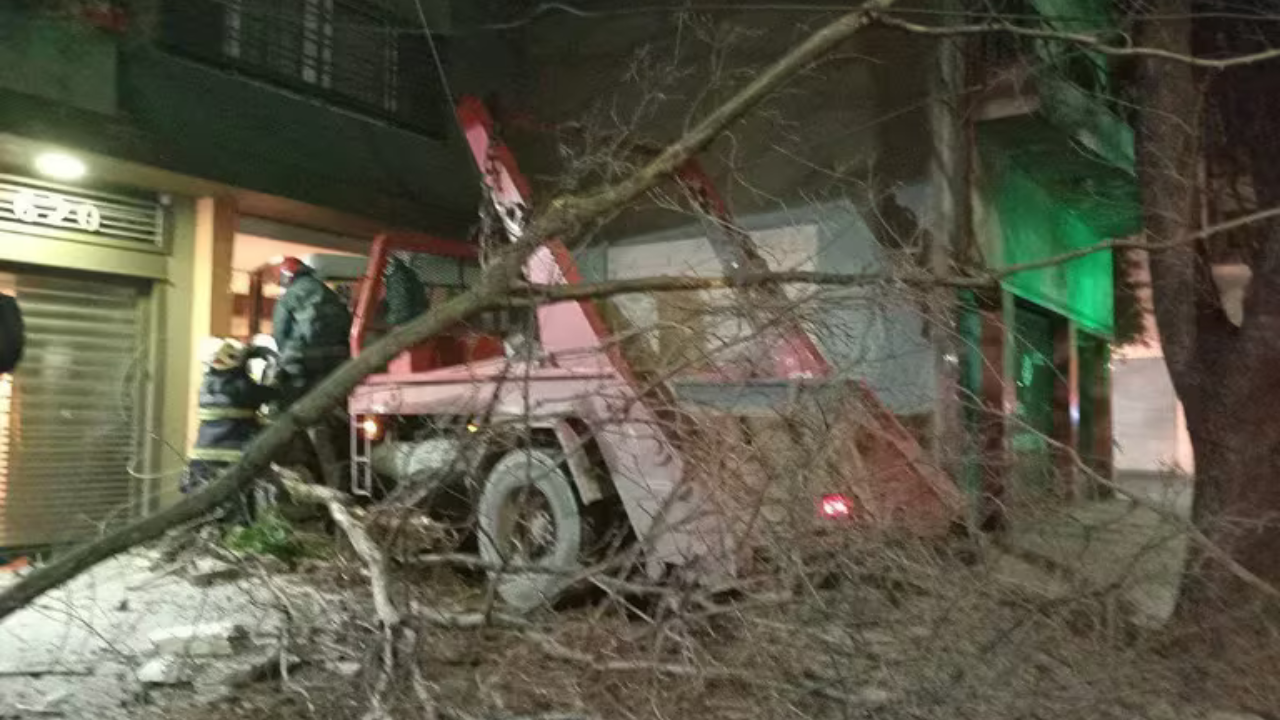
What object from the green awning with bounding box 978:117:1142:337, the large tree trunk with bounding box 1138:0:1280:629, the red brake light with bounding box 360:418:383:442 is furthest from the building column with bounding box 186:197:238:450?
the large tree trunk with bounding box 1138:0:1280:629

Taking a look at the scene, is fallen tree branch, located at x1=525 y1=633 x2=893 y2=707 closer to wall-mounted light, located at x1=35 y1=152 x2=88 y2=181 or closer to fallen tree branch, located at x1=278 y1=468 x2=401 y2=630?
fallen tree branch, located at x1=278 y1=468 x2=401 y2=630

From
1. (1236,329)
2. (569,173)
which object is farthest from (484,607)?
(1236,329)

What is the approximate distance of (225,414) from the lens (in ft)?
23.8

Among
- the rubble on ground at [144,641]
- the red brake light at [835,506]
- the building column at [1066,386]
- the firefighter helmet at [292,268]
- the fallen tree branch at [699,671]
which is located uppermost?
the firefighter helmet at [292,268]

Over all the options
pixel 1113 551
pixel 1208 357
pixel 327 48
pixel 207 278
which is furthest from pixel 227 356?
pixel 1208 357

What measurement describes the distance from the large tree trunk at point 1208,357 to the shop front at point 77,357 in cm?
729

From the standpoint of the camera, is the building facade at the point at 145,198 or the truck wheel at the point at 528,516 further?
the building facade at the point at 145,198

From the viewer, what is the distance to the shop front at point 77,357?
8.12 m

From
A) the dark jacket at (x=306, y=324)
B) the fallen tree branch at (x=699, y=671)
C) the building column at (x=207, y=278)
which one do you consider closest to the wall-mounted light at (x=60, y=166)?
the building column at (x=207, y=278)

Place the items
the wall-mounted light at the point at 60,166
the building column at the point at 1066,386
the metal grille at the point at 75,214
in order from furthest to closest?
the building column at the point at 1066,386 → the metal grille at the point at 75,214 → the wall-mounted light at the point at 60,166

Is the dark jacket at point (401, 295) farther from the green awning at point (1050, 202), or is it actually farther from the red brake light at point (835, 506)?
the green awning at point (1050, 202)

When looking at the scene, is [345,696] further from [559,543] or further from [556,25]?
[556,25]

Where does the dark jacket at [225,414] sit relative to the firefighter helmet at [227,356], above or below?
below

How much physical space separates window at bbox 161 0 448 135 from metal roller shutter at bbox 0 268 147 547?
2267 mm
